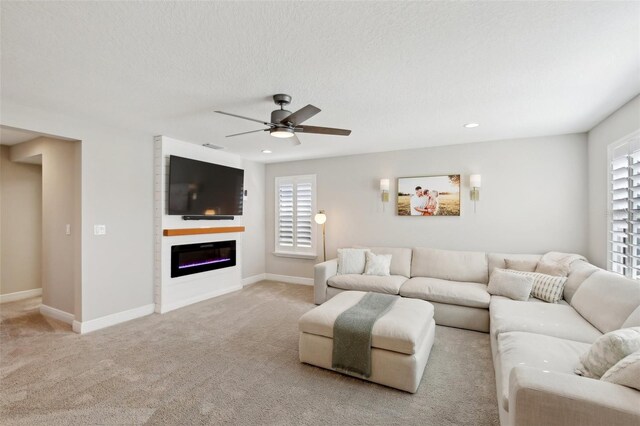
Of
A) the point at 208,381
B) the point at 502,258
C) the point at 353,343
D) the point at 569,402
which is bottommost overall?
the point at 208,381

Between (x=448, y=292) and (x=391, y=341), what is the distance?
167 centimetres

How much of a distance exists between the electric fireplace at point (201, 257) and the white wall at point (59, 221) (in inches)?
46.2

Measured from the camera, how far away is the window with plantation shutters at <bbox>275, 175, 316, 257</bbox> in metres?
5.91

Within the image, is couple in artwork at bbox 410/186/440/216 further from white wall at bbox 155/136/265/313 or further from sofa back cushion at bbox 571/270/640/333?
white wall at bbox 155/136/265/313

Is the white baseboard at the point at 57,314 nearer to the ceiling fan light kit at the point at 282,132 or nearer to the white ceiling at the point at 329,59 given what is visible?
the white ceiling at the point at 329,59

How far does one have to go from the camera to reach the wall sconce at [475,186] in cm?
448

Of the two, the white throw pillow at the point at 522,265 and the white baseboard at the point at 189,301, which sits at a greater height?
the white throw pillow at the point at 522,265

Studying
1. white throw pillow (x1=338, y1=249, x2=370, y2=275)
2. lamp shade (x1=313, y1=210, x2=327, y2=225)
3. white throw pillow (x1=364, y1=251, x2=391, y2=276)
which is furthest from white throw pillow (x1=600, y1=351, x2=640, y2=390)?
lamp shade (x1=313, y1=210, x2=327, y2=225)

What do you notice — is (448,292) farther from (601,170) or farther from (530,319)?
(601,170)

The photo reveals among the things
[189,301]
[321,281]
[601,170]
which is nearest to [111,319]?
[189,301]

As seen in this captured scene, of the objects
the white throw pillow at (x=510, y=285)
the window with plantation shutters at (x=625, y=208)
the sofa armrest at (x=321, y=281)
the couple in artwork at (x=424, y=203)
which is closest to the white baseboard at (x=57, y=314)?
the sofa armrest at (x=321, y=281)

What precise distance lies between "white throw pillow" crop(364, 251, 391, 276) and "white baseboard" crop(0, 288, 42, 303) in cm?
550

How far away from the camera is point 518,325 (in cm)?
257

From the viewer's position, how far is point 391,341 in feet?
7.98
